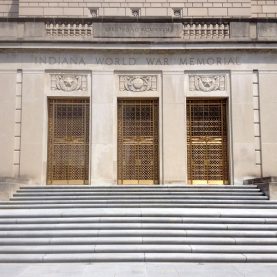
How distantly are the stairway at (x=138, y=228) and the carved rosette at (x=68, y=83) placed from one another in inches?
210

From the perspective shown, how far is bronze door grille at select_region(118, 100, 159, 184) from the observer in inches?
744

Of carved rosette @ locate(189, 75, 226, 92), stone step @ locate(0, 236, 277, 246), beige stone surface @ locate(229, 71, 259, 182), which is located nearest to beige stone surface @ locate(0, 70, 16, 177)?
stone step @ locate(0, 236, 277, 246)

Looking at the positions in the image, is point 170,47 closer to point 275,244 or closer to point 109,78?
point 109,78

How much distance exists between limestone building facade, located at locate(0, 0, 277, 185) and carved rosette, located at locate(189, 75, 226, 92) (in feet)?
0.14

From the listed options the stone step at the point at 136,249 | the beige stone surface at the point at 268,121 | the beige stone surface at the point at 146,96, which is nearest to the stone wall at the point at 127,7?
the beige stone surface at the point at 146,96

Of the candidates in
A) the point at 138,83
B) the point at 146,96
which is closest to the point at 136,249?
the point at 146,96

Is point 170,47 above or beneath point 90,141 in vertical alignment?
above

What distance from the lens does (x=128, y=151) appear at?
19.0m

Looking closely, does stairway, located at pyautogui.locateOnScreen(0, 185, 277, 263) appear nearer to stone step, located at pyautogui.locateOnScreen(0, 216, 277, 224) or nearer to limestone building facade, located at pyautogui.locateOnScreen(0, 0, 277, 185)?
stone step, located at pyautogui.locateOnScreen(0, 216, 277, 224)

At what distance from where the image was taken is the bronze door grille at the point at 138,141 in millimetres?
18891

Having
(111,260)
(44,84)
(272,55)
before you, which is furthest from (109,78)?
(111,260)
